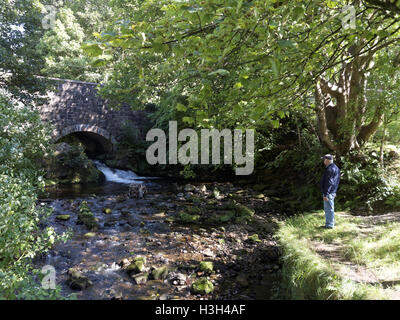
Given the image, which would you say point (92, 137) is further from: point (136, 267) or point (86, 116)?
point (136, 267)

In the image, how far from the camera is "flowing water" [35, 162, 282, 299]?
15.0 ft

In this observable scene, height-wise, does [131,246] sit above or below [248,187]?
below

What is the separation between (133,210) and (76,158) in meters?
6.18

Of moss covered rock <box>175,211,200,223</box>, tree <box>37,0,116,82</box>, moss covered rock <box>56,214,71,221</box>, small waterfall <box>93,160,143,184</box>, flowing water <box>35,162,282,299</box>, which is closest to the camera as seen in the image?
flowing water <box>35,162,282,299</box>

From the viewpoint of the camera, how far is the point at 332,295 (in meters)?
3.36

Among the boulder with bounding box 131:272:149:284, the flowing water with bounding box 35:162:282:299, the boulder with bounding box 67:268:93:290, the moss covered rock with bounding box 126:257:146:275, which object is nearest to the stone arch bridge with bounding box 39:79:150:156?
the flowing water with bounding box 35:162:282:299

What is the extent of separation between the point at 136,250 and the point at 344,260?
4174mm

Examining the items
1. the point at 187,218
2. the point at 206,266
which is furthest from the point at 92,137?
the point at 206,266

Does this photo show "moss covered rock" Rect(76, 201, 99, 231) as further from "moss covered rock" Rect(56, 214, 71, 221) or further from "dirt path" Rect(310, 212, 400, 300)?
"dirt path" Rect(310, 212, 400, 300)

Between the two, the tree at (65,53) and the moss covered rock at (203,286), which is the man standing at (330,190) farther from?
the tree at (65,53)

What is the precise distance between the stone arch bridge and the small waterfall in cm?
229

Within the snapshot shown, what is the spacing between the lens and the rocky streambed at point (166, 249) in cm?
459
